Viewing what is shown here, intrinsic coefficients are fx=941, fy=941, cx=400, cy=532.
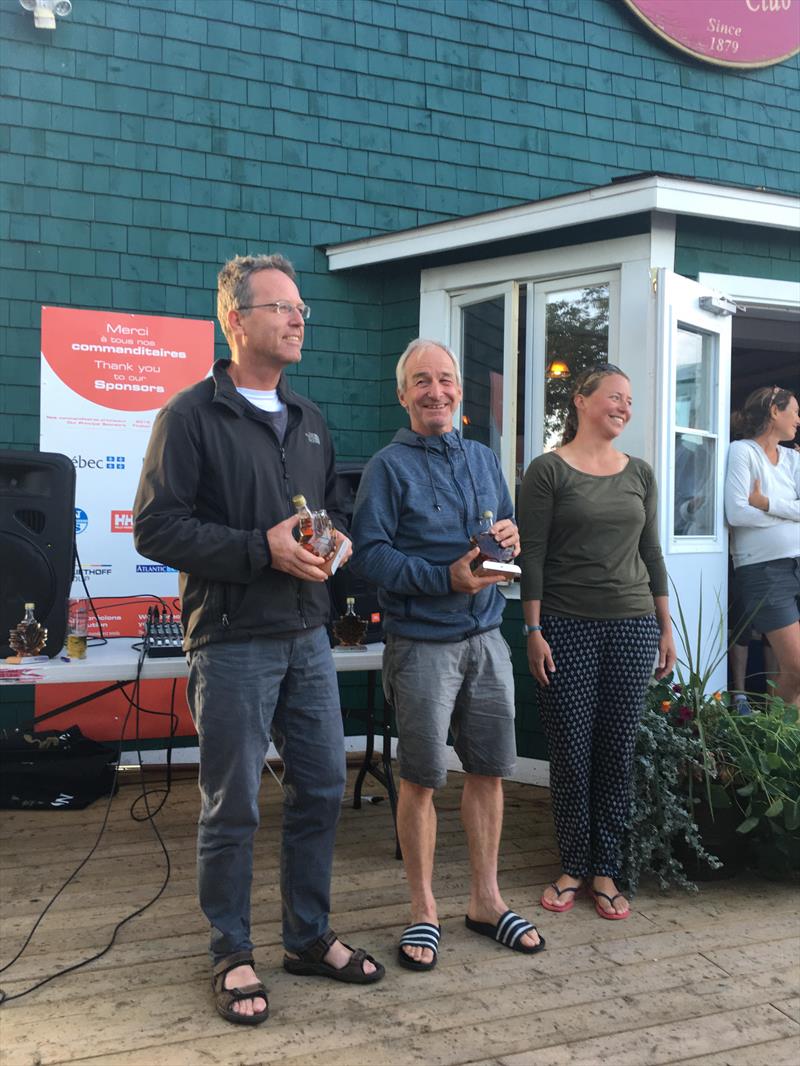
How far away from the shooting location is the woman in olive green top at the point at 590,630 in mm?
2936

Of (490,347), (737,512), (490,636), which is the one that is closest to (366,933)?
(490,636)

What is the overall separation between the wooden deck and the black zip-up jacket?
923mm

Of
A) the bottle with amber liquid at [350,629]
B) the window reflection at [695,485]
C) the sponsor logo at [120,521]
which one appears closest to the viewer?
the bottle with amber liquid at [350,629]

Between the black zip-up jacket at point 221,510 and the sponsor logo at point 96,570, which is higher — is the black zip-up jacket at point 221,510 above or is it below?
above

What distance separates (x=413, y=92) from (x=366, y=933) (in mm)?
4178

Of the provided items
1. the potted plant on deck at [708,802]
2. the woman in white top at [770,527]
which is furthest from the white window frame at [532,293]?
the potted plant on deck at [708,802]

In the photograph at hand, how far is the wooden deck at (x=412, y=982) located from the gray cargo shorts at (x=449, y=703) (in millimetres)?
545

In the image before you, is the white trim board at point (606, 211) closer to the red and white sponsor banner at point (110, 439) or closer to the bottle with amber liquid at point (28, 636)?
the red and white sponsor banner at point (110, 439)

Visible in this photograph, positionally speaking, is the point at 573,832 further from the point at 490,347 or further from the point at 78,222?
the point at 78,222

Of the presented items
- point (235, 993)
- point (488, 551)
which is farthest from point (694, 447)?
point (235, 993)

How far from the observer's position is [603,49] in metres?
5.37

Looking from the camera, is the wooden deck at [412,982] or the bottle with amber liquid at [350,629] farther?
the bottle with amber liquid at [350,629]

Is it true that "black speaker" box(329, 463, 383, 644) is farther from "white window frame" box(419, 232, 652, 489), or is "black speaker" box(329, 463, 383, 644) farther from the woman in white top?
the woman in white top

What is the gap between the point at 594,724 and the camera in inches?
118
